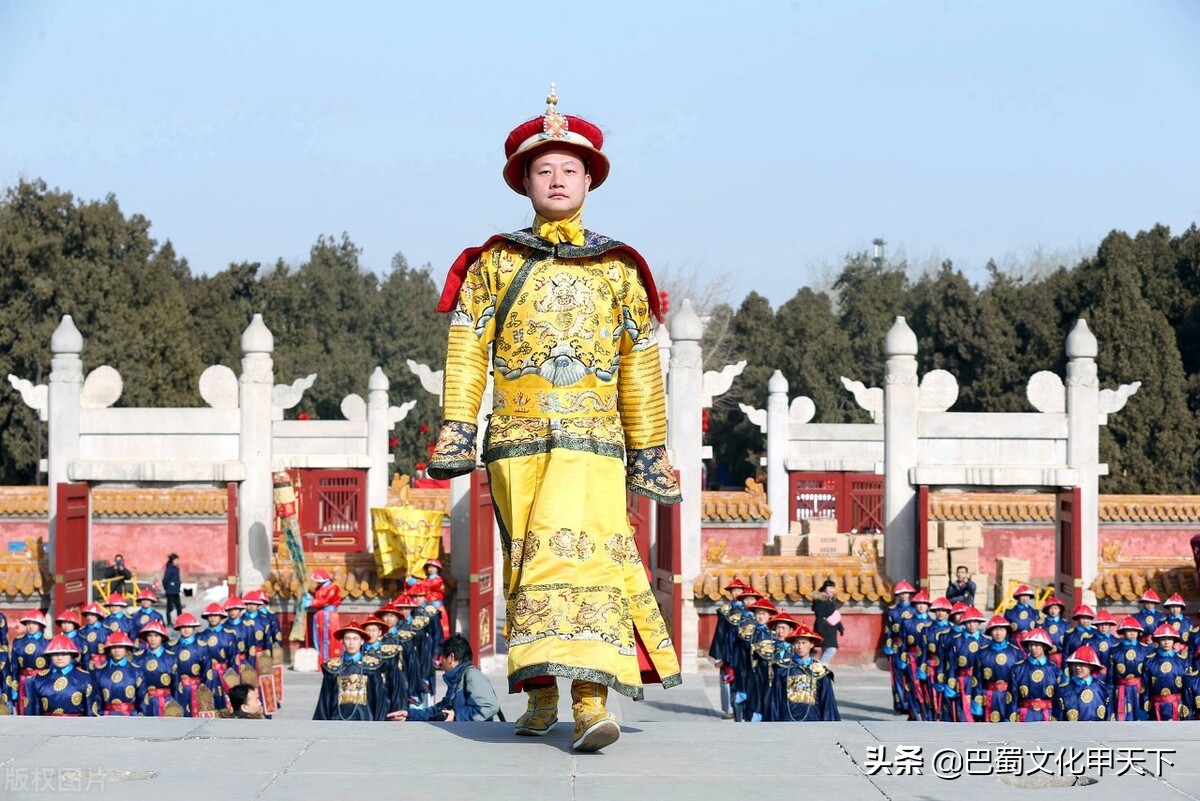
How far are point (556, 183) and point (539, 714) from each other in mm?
1961

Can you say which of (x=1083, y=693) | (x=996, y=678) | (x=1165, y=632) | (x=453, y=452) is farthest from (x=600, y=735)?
(x=1165, y=632)

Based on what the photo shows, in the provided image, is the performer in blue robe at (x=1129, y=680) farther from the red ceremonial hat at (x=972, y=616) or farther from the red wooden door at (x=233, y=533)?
the red wooden door at (x=233, y=533)

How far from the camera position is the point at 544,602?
5.95 m

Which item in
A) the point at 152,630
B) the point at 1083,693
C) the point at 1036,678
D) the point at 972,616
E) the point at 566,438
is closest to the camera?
the point at 566,438

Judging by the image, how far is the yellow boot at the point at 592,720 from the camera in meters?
5.70

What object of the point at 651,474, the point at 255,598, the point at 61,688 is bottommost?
the point at 61,688

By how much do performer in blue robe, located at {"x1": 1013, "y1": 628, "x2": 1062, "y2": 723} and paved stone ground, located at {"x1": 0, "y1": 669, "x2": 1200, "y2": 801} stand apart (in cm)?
464

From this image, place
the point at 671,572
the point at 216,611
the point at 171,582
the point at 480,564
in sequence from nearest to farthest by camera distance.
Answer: the point at 216,611 → the point at 480,564 → the point at 671,572 → the point at 171,582

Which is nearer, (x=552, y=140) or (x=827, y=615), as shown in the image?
(x=552, y=140)

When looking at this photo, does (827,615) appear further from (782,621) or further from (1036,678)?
(1036,678)

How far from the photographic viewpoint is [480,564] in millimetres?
16172

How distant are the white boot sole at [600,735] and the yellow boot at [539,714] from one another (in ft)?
1.49

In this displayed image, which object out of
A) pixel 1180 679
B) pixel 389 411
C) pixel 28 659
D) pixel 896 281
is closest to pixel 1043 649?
pixel 1180 679

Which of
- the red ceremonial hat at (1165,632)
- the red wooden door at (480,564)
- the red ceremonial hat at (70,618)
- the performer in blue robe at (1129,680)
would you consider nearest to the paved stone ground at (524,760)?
the performer in blue robe at (1129,680)
